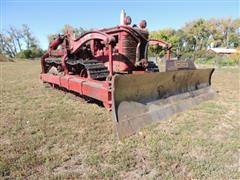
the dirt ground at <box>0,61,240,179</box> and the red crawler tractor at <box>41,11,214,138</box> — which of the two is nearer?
the dirt ground at <box>0,61,240,179</box>

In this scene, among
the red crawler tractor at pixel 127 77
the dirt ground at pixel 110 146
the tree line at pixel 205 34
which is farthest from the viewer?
the tree line at pixel 205 34

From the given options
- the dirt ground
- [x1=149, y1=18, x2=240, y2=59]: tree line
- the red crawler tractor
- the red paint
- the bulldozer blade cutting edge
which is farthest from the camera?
[x1=149, y1=18, x2=240, y2=59]: tree line

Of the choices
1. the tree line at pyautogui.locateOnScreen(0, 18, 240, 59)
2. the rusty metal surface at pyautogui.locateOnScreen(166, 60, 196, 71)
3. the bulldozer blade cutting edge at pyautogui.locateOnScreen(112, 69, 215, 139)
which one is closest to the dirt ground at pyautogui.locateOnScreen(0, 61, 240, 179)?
the bulldozer blade cutting edge at pyautogui.locateOnScreen(112, 69, 215, 139)

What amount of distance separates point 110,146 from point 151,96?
1.40m

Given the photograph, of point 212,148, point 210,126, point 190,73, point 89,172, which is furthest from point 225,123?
point 89,172

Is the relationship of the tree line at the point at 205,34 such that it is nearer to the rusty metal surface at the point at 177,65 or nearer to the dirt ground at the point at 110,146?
the rusty metal surface at the point at 177,65

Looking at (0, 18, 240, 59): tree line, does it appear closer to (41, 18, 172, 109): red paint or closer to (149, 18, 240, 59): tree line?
(149, 18, 240, 59): tree line

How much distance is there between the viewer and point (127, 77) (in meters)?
3.55

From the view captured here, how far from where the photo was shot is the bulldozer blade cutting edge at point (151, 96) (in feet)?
11.2

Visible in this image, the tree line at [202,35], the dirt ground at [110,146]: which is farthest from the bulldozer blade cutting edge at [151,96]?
the tree line at [202,35]

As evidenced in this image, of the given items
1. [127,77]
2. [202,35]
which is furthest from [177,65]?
[202,35]

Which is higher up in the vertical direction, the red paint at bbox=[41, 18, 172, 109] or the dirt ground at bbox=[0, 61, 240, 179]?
the red paint at bbox=[41, 18, 172, 109]

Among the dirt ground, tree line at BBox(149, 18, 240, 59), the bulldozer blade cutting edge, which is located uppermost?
tree line at BBox(149, 18, 240, 59)

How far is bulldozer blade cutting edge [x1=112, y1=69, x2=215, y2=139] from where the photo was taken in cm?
342
